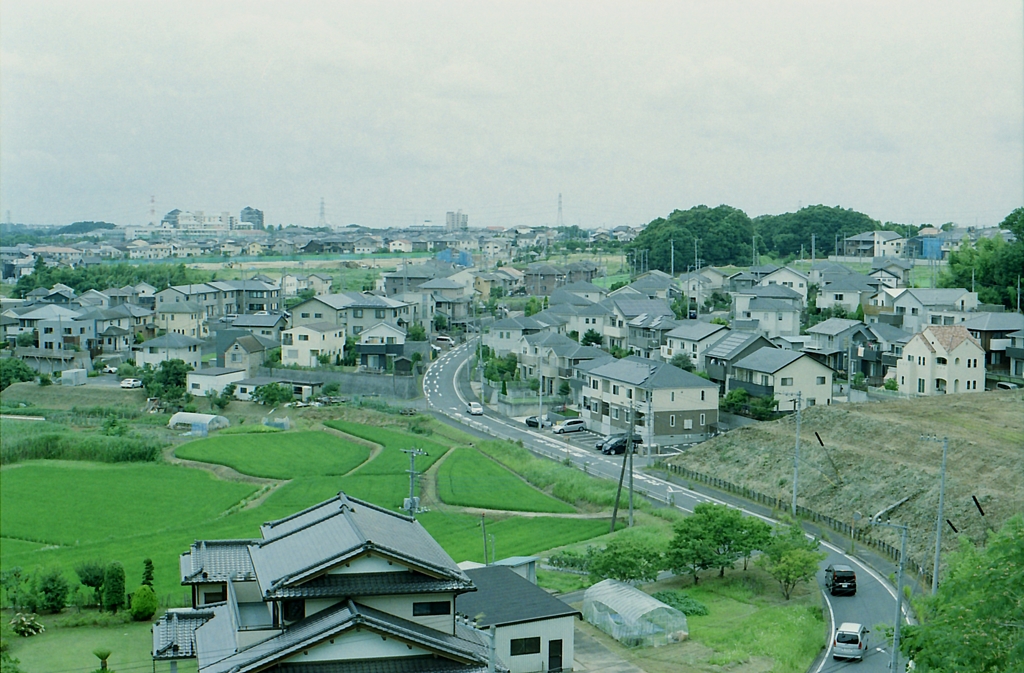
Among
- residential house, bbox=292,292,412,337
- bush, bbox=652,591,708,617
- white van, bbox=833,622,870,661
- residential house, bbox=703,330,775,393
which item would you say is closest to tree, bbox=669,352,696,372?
residential house, bbox=703,330,775,393

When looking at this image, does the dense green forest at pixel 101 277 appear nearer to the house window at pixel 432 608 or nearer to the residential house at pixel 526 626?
the residential house at pixel 526 626

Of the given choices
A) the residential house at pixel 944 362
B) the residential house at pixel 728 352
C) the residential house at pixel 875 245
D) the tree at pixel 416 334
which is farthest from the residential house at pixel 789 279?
the residential house at pixel 875 245

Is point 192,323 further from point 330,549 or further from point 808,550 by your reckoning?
point 330,549

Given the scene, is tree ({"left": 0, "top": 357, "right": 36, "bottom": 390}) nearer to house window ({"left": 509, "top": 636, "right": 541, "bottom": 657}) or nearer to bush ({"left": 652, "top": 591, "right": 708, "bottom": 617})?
bush ({"left": 652, "top": 591, "right": 708, "bottom": 617})

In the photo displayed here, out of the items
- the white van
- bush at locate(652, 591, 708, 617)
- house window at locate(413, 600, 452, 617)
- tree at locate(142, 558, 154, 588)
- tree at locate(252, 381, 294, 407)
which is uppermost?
house window at locate(413, 600, 452, 617)

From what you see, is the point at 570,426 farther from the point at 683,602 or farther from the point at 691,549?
the point at 683,602

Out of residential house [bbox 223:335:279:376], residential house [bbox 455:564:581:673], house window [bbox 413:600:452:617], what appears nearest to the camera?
house window [bbox 413:600:452:617]

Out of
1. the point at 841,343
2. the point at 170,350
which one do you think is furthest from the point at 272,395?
the point at 841,343
